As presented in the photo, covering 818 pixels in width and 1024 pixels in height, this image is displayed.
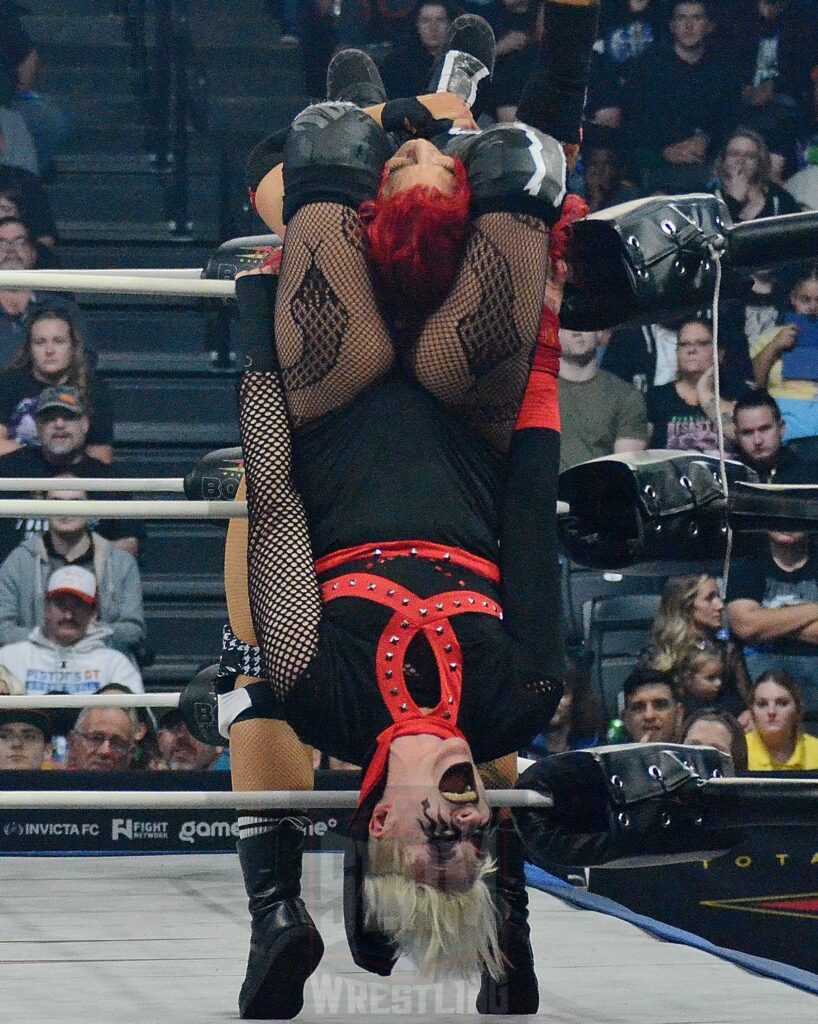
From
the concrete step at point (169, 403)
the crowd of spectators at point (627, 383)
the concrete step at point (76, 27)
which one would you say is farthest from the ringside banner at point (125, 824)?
the concrete step at point (76, 27)

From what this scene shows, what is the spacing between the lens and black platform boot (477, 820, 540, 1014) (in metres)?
2.05

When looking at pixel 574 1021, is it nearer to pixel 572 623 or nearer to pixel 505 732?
pixel 505 732

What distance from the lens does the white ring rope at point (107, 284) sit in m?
2.22

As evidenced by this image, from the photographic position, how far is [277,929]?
2.02m

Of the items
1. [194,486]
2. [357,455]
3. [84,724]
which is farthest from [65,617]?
[357,455]

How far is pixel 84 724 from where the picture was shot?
4266mm

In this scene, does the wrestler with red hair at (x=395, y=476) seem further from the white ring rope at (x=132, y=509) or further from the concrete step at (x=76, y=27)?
the concrete step at (x=76, y=27)

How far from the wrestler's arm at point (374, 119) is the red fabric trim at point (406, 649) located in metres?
0.52

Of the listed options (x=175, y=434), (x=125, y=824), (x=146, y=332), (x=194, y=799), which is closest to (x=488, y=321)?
(x=194, y=799)

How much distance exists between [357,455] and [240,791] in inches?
17.7

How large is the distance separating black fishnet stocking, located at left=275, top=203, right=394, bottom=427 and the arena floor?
748 mm

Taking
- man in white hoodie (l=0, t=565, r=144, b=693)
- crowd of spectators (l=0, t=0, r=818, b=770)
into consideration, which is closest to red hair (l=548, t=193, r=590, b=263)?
crowd of spectators (l=0, t=0, r=818, b=770)

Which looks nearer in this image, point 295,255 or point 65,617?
point 295,255

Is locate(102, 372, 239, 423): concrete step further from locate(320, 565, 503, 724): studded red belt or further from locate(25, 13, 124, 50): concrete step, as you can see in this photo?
locate(320, 565, 503, 724): studded red belt
